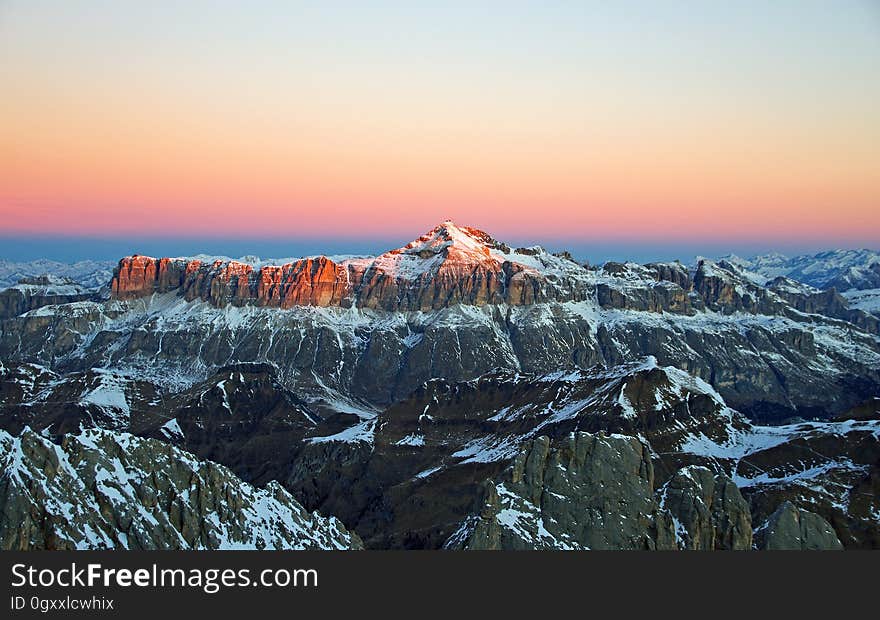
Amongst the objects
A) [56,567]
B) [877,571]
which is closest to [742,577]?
[877,571]

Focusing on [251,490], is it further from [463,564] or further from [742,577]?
[742,577]

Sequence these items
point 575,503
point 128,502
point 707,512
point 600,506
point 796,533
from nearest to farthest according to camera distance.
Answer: point 128,502 < point 600,506 < point 575,503 < point 707,512 < point 796,533

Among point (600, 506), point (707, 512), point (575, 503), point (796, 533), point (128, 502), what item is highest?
point (128, 502)

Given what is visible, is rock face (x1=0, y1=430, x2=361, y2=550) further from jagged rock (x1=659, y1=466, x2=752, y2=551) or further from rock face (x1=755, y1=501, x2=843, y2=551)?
rock face (x1=755, y1=501, x2=843, y2=551)

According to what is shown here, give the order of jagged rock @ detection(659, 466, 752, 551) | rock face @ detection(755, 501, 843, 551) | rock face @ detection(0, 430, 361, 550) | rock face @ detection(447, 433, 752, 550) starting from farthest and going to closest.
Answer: rock face @ detection(755, 501, 843, 551) < jagged rock @ detection(659, 466, 752, 551) < rock face @ detection(447, 433, 752, 550) < rock face @ detection(0, 430, 361, 550)

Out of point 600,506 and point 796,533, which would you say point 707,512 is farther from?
point 600,506

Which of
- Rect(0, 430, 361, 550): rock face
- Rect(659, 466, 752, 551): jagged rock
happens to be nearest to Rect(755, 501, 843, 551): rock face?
Rect(659, 466, 752, 551): jagged rock

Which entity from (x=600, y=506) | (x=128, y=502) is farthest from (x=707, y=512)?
(x=128, y=502)

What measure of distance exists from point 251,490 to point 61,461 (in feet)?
97.3

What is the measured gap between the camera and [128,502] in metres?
103

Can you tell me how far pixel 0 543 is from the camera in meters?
87.4

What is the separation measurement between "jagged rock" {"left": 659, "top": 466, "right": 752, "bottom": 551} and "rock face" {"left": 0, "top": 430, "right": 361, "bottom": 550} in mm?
48609

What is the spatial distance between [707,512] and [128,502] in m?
77.5

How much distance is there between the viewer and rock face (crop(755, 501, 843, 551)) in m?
121
